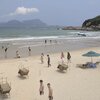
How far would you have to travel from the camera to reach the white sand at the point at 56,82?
44.0 feet

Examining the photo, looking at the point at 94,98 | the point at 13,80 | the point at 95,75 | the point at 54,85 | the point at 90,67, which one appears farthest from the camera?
the point at 90,67

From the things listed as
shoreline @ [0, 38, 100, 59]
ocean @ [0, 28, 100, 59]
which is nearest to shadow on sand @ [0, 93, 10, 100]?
shoreline @ [0, 38, 100, 59]

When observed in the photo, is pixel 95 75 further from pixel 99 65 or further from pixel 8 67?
pixel 8 67

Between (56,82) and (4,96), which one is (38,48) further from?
(4,96)

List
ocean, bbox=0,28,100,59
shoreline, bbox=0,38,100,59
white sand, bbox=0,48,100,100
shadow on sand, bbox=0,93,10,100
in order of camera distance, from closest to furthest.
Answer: shadow on sand, bbox=0,93,10,100 → white sand, bbox=0,48,100,100 → shoreline, bbox=0,38,100,59 → ocean, bbox=0,28,100,59

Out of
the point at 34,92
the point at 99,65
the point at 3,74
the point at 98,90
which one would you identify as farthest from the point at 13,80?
the point at 99,65

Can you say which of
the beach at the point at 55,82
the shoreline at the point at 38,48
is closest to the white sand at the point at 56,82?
the beach at the point at 55,82

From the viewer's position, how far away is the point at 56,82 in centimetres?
1606

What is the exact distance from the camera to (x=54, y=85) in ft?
50.3

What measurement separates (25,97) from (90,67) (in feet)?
27.6

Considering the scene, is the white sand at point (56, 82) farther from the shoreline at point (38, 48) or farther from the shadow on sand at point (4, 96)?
the shoreline at point (38, 48)

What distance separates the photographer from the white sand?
13414 mm

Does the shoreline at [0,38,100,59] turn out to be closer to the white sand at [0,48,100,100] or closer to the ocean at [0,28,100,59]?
the ocean at [0,28,100,59]

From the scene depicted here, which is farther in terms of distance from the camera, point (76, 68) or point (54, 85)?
point (76, 68)
